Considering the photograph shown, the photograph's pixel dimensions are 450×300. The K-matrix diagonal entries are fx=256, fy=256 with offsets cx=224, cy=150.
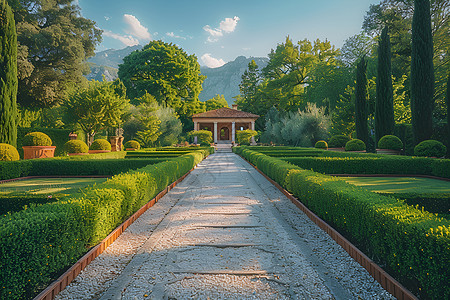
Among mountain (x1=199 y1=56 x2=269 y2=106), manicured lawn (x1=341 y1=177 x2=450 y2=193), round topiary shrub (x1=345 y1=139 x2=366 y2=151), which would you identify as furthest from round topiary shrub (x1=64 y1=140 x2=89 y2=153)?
mountain (x1=199 y1=56 x2=269 y2=106)

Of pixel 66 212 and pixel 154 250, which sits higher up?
pixel 66 212

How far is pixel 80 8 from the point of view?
2741cm

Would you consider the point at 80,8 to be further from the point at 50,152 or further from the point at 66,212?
the point at 66,212

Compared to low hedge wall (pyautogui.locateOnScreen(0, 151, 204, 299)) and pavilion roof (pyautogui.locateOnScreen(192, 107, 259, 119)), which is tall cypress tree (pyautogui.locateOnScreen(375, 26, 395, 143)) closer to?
low hedge wall (pyautogui.locateOnScreen(0, 151, 204, 299))

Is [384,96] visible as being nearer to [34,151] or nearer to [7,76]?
[34,151]

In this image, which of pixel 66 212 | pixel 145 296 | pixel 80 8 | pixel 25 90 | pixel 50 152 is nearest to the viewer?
pixel 145 296

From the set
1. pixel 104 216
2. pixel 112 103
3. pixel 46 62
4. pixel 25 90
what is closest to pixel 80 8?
pixel 46 62

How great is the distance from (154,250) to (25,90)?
2713cm

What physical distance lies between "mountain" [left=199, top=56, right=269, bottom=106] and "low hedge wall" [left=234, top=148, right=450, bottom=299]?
176165 mm

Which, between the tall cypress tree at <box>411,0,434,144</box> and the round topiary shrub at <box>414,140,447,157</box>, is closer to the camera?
the round topiary shrub at <box>414,140,447,157</box>

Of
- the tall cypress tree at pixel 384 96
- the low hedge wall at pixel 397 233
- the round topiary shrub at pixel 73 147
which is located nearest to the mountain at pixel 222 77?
the tall cypress tree at pixel 384 96

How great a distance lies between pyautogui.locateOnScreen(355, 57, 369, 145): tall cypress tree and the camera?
78.1 feet

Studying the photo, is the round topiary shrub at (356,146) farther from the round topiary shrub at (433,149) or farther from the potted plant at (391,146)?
the round topiary shrub at (433,149)

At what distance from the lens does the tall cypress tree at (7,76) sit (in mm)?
15023
